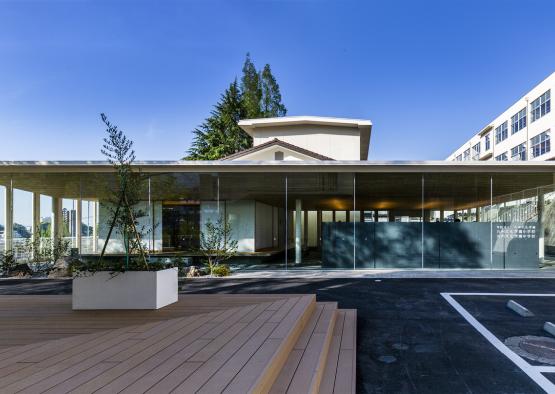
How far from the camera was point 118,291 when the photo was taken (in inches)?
216

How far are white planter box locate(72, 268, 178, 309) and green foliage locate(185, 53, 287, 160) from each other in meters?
31.3

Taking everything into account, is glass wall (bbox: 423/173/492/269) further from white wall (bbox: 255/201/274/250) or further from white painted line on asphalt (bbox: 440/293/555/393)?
white wall (bbox: 255/201/274/250)

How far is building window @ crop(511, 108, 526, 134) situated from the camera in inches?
1340

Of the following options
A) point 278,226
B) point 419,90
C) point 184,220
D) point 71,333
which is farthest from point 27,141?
point 419,90

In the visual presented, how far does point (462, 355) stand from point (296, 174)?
8725 mm

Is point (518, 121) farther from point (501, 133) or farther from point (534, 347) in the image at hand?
point (534, 347)

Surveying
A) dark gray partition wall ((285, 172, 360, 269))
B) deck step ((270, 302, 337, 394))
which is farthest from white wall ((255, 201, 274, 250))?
deck step ((270, 302, 337, 394))

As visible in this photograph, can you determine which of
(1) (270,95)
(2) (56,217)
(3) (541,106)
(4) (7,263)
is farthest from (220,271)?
(3) (541,106)

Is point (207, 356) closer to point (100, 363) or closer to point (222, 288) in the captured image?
point (100, 363)

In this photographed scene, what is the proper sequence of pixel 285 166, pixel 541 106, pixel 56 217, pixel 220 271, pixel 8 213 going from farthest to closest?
pixel 541 106 → pixel 56 217 → pixel 8 213 → pixel 285 166 → pixel 220 271

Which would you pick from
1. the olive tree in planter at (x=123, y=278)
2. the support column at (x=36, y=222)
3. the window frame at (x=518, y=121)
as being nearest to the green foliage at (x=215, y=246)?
the support column at (x=36, y=222)

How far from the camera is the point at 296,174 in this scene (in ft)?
42.3

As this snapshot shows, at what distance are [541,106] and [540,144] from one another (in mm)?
3039

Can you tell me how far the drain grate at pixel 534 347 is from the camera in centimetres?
468
